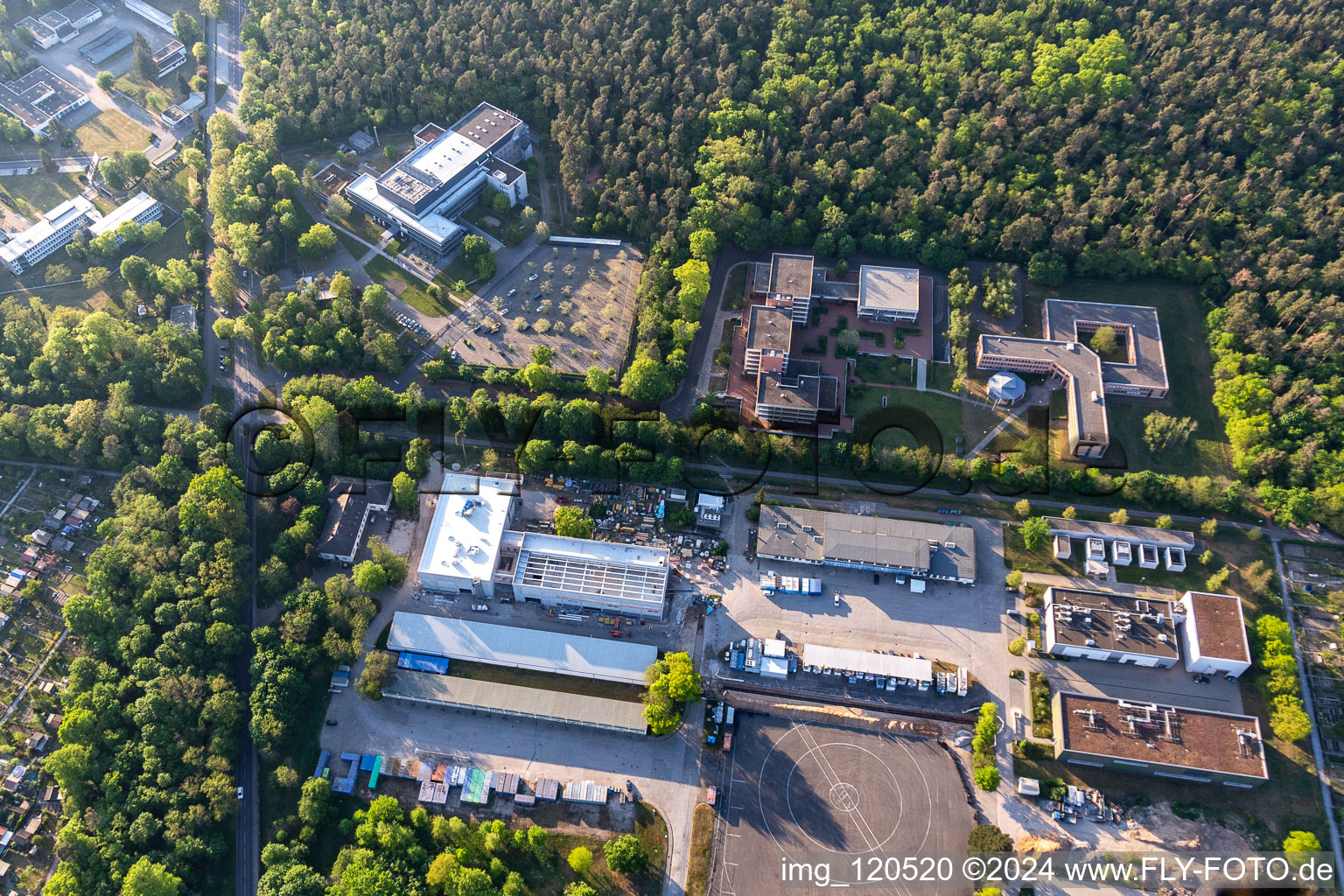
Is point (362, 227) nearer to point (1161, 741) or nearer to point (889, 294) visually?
point (889, 294)

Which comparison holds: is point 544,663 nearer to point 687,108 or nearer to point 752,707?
point 752,707

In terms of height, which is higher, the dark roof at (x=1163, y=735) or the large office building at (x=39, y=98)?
the large office building at (x=39, y=98)

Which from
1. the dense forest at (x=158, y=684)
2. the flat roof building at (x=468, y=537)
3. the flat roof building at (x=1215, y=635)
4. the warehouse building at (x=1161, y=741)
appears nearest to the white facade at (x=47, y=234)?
the dense forest at (x=158, y=684)

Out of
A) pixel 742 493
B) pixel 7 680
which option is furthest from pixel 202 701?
pixel 742 493

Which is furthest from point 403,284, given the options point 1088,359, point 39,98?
point 1088,359

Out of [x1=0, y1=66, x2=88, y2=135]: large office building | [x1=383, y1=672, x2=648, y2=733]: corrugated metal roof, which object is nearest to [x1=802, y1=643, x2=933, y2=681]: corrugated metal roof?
[x1=383, y1=672, x2=648, y2=733]: corrugated metal roof

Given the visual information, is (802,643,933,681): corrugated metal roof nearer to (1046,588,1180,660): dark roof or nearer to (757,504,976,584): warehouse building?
(757,504,976,584): warehouse building

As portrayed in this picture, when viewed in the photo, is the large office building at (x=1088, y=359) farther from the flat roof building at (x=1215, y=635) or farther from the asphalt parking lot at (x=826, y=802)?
the asphalt parking lot at (x=826, y=802)
